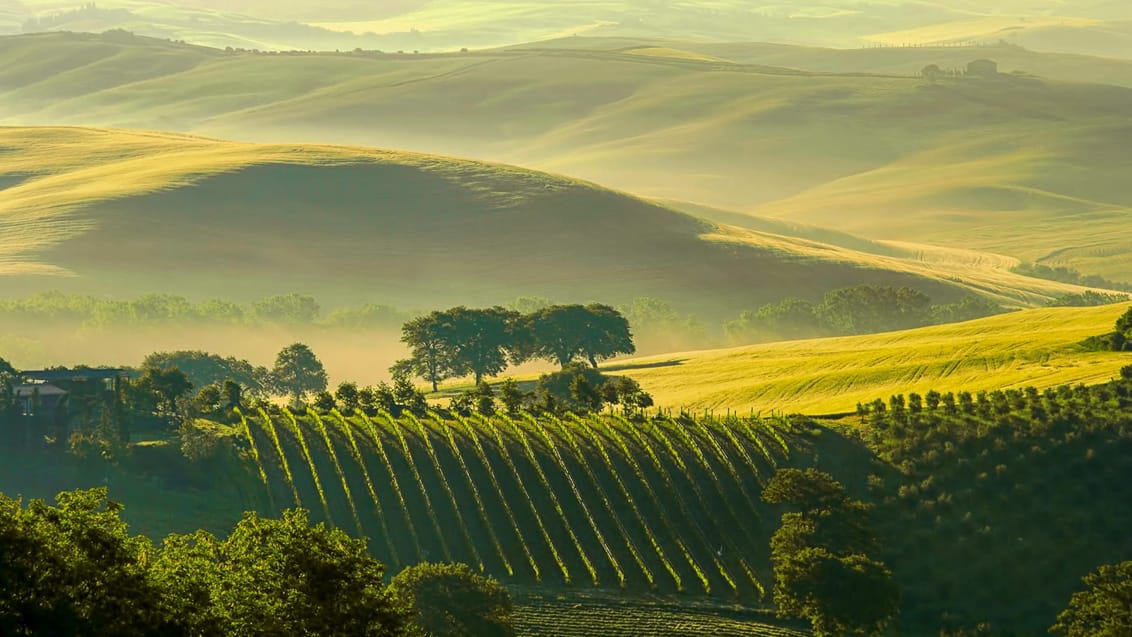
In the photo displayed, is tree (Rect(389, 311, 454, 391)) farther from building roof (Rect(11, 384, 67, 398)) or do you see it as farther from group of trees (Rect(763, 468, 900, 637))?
group of trees (Rect(763, 468, 900, 637))

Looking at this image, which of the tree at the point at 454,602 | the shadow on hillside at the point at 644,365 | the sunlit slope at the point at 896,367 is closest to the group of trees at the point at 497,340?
the shadow on hillside at the point at 644,365

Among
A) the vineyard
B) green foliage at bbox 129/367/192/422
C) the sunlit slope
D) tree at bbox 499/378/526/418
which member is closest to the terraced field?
the vineyard

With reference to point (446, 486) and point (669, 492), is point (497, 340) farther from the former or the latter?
point (669, 492)

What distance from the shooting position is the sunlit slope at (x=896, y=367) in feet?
355

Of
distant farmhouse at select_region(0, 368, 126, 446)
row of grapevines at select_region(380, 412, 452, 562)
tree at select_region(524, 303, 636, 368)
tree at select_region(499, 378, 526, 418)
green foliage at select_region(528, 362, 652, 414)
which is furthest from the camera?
tree at select_region(524, 303, 636, 368)

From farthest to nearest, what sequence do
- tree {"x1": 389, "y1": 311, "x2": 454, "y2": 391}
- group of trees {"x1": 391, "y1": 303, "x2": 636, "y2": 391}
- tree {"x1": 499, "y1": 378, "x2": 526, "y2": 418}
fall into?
tree {"x1": 389, "y1": 311, "x2": 454, "y2": 391} → group of trees {"x1": 391, "y1": 303, "x2": 636, "y2": 391} → tree {"x1": 499, "y1": 378, "x2": 526, "y2": 418}

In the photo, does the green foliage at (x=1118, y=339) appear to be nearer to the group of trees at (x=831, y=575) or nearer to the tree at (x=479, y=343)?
the group of trees at (x=831, y=575)

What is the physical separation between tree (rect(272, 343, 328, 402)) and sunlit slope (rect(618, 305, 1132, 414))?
29.8m

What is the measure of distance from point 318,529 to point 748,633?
30.1m

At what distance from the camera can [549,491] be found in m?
89.5

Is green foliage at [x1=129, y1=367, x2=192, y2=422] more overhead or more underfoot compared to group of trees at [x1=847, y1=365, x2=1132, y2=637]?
more overhead

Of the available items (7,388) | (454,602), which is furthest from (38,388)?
(454,602)

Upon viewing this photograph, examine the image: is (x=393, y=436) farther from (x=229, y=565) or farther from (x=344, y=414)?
(x=229, y=565)

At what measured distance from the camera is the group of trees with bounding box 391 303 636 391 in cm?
15080
